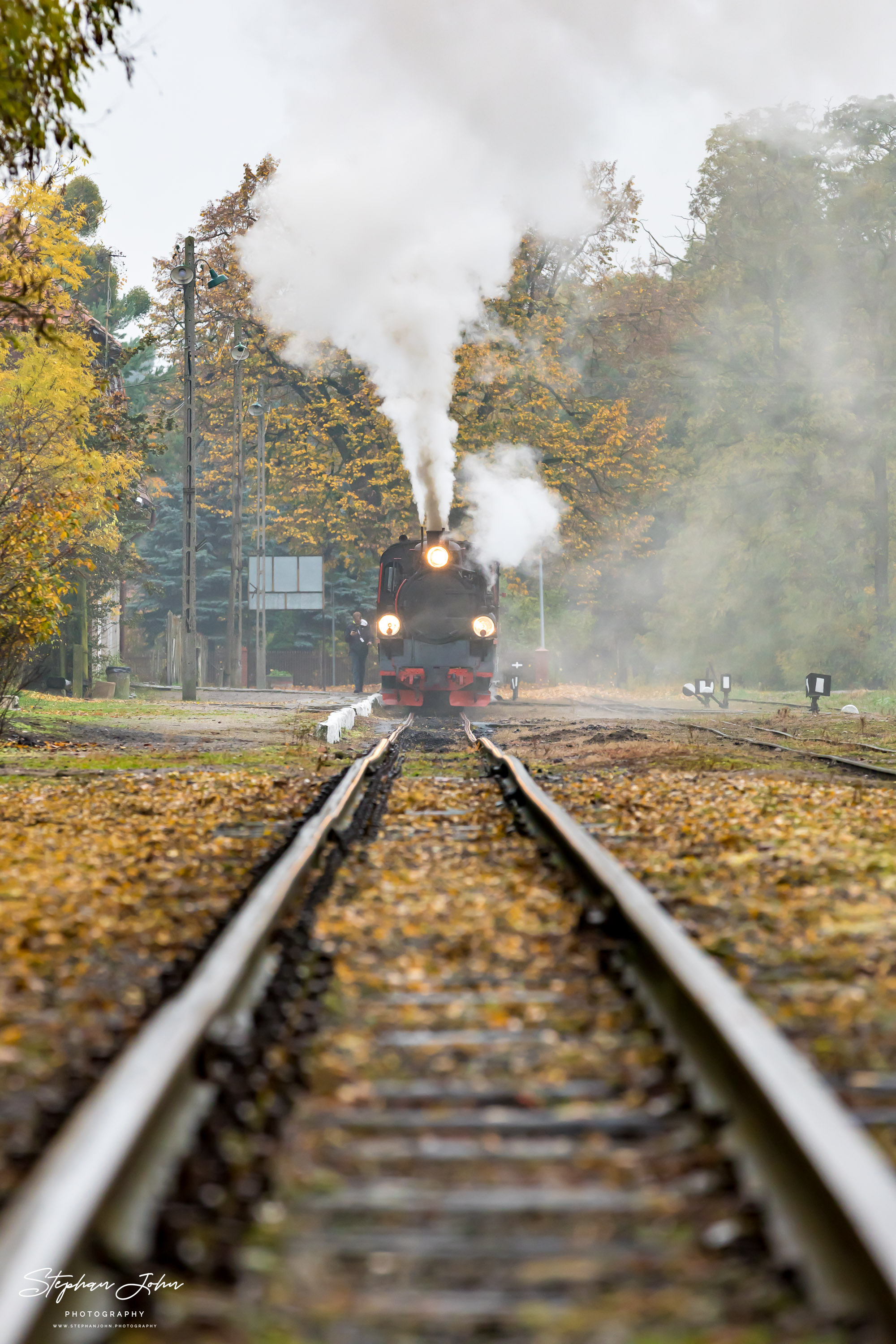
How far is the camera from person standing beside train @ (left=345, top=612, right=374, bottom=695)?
3266 centimetres

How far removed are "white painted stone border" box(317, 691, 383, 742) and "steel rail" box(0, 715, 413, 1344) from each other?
12995 mm

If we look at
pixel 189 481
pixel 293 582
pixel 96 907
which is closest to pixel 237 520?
pixel 293 582

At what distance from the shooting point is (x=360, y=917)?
5.71 m

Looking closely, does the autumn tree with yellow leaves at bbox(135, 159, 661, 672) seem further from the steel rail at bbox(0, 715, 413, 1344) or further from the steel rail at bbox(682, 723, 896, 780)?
the steel rail at bbox(0, 715, 413, 1344)

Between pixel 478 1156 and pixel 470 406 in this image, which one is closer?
pixel 478 1156

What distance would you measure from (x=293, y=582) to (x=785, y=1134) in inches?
1813

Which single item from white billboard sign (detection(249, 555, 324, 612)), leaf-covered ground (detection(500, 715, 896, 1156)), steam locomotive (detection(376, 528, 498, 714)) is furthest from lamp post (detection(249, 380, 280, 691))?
leaf-covered ground (detection(500, 715, 896, 1156))

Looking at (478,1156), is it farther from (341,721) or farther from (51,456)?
(51,456)

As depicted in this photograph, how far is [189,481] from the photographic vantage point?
29.3 metres

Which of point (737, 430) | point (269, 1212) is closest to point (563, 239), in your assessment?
point (737, 430)

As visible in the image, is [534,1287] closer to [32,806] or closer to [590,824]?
[590,824]

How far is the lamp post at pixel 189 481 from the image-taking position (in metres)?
28.7

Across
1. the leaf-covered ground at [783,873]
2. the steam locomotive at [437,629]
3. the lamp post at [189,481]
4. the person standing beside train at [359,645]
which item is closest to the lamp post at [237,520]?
the person standing beside train at [359,645]

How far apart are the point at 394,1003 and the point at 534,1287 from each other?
1926mm
